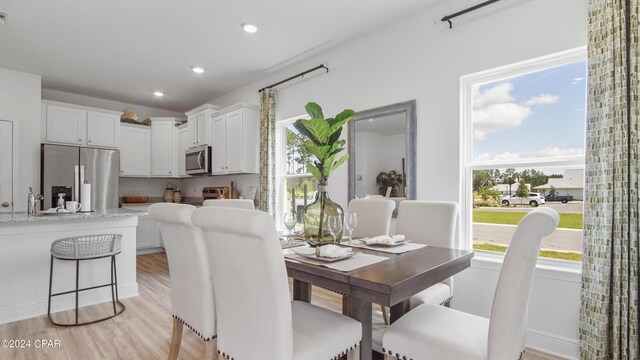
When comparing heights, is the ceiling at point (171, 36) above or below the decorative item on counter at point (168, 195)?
above

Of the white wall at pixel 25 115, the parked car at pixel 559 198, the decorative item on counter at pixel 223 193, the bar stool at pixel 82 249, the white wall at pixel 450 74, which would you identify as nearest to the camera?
the white wall at pixel 450 74

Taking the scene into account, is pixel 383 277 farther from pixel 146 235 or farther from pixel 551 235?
pixel 146 235

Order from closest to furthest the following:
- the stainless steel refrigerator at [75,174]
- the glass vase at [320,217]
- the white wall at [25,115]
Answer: the glass vase at [320,217], the white wall at [25,115], the stainless steel refrigerator at [75,174]

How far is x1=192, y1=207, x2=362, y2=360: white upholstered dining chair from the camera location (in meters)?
1.17

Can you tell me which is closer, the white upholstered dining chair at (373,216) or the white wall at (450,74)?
the white wall at (450,74)

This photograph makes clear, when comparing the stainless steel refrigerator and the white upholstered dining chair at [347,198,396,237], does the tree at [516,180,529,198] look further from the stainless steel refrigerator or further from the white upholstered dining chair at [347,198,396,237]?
the stainless steel refrigerator

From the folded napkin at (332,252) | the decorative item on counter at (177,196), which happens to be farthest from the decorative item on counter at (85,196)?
the decorative item on counter at (177,196)

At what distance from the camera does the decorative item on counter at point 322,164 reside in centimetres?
185

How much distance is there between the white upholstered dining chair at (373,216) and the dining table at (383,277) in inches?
26.5

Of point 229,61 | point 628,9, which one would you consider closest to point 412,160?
point 628,9

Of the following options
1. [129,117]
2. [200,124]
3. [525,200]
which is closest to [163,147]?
[129,117]

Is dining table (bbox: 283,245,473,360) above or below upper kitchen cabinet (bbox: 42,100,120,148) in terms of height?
below

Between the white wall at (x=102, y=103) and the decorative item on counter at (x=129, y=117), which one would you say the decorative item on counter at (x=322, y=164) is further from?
the white wall at (x=102, y=103)

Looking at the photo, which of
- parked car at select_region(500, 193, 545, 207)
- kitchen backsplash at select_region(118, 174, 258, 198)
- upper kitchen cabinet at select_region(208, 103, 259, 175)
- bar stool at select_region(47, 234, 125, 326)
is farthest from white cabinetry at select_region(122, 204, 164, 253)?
parked car at select_region(500, 193, 545, 207)
